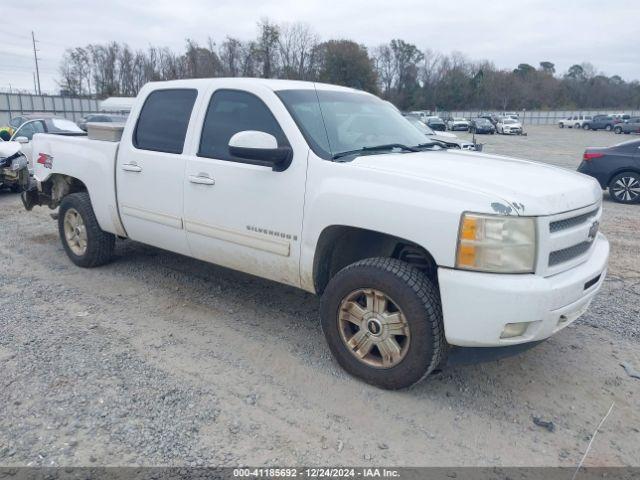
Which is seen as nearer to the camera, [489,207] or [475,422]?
[489,207]

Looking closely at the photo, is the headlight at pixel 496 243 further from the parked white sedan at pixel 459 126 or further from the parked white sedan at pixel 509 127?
the parked white sedan at pixel 459 126

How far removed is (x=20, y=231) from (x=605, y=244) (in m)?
7.58

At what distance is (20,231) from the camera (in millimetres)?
7891

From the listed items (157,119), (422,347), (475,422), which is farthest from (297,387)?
(157,119)

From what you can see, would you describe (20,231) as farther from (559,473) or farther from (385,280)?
(559,473)

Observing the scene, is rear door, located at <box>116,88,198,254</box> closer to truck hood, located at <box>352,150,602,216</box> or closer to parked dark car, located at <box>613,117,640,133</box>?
truck hood, located at <box>352,150,602,216</box>

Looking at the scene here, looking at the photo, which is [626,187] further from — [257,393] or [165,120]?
[257,393]

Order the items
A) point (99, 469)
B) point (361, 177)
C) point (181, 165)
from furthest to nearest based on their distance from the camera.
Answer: point (181, 165)
point (361, 177)
point (99, 469)

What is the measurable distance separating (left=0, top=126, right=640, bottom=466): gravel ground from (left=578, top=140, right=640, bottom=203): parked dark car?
688 centimetres

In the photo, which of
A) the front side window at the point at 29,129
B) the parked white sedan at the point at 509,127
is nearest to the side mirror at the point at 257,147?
the front side window at the point at 29,129

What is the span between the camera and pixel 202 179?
4344 millimetres

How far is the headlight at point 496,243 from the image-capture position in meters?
2.99

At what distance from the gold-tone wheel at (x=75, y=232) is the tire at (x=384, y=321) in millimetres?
3405

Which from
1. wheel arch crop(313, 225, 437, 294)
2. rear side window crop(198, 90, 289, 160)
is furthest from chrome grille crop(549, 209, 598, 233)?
rear side window crop(198, 90, 289, 160)
